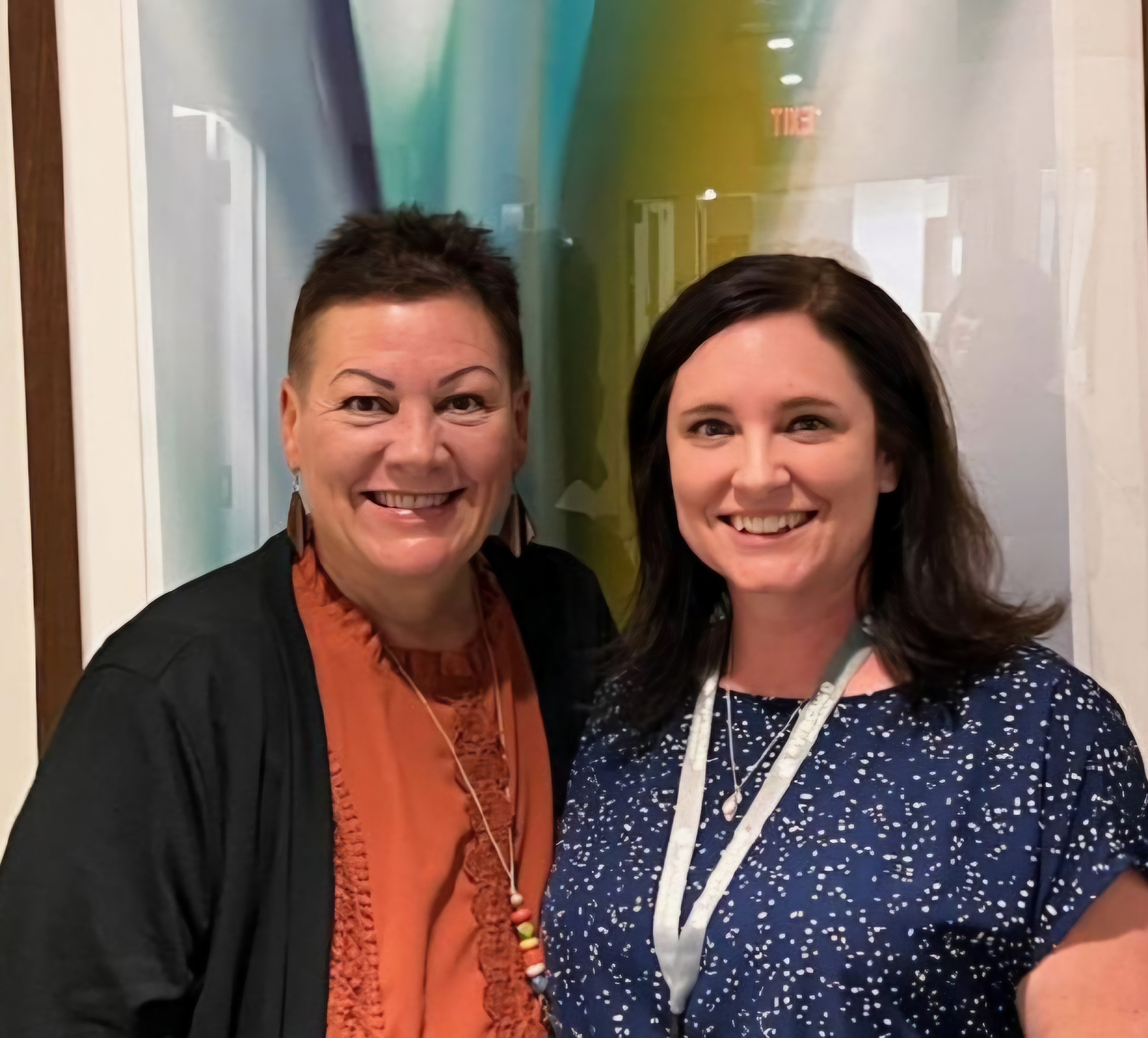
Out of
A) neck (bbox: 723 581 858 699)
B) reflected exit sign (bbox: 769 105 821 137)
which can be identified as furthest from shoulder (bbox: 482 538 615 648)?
reflected exit sign (bbox: 769 105 821 137)

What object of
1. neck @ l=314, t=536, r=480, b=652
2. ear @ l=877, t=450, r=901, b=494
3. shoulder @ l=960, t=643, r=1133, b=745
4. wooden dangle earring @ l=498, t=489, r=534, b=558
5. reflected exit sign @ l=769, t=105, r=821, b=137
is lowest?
shoulder @ l=960, t=643, r=1133, b=745

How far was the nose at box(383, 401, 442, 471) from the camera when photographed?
48.8 inches

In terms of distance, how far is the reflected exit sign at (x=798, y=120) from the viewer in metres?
1.50

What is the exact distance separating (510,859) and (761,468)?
1.81ft

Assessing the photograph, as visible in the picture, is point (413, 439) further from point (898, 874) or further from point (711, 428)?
point (898, 874)

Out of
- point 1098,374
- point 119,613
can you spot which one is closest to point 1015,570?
point 1098,374

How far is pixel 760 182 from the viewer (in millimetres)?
1513

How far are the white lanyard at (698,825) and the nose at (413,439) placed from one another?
433mm

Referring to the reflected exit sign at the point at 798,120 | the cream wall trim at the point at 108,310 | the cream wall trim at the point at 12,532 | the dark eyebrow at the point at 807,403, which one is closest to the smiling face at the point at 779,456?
the dark eyebrow at the point at 807,403

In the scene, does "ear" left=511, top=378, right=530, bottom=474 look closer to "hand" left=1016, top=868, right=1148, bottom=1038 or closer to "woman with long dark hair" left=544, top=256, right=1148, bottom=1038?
"woman with long dark hair" left=544, top=256, right=1148, bottom=1038

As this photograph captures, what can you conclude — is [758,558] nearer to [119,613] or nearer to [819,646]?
[819,646]

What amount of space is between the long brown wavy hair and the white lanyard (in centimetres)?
5

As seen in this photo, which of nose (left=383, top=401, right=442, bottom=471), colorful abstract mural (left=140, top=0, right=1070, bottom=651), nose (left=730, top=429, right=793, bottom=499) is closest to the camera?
nose (left=730, top=429, right=793, bottom=499)

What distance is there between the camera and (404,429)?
125 centimetres
